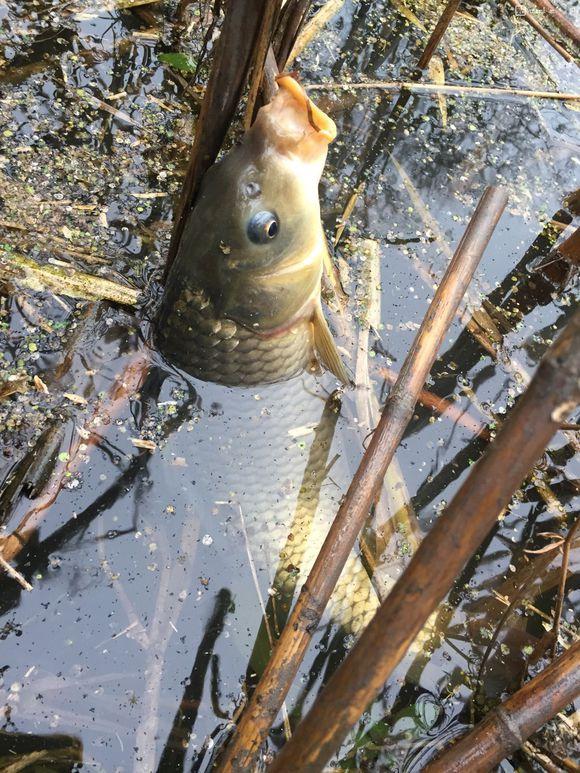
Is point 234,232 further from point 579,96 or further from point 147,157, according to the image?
point 579,96

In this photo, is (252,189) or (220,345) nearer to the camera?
(252,189)

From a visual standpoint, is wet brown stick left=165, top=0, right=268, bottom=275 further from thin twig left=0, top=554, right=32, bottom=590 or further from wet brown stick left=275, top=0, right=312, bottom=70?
thin twig left=0, top=554, right=32, bottom=590

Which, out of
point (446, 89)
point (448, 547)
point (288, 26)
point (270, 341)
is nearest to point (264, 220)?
point (270, 341)

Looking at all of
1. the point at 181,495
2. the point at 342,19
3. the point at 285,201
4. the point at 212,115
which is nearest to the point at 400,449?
the point at 181,495

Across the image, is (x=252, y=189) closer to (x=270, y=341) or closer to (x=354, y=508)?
(x=270, y=341)

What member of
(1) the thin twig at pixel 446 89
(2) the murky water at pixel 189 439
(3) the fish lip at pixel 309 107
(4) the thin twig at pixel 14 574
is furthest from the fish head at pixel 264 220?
(1) the thin twig at pixel 446 89

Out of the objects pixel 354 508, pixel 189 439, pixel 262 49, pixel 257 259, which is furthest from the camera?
pixel 189 439
